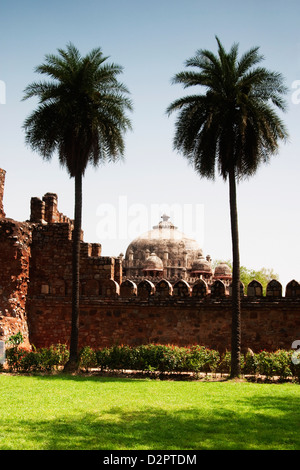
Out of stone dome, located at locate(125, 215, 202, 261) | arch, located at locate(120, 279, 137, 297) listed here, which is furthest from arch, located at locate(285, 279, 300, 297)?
stone dome, located at locate(125, 215, 202, 261)

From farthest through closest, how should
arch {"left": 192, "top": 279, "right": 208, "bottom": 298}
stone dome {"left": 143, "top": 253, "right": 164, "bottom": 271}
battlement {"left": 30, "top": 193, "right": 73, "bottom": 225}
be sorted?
1. stone dome {"left": 143, "top": 253, "right": 164, "bottom": 271}
2. battlement {"left": 30, "top": 193, "right": 73, "bottom": 225}
3. arch {"left": 192, "top": 279, "right": 208, "bottom": 298}

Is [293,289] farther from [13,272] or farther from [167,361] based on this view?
[13,272]

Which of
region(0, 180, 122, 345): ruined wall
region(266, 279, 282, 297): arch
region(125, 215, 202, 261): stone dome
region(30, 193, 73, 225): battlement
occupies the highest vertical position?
region(125, 215, 202, 261): stone dome

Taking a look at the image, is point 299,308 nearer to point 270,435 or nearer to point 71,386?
point 71,386

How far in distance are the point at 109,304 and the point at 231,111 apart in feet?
26.1

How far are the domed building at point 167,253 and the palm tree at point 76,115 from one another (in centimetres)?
2629

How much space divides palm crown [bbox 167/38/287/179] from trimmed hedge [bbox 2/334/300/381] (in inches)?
223

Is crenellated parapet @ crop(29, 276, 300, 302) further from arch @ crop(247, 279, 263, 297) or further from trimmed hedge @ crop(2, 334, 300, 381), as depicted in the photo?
trimmed hedge @ crop(2, 334, 300, 381)

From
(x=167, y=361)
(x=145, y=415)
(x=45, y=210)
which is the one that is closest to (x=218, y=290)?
(x=167, y=361)

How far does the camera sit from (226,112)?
1587cm

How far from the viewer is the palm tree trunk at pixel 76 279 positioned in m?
15.9

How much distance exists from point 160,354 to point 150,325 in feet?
11.0

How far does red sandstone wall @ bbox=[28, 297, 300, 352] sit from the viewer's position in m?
17.5
